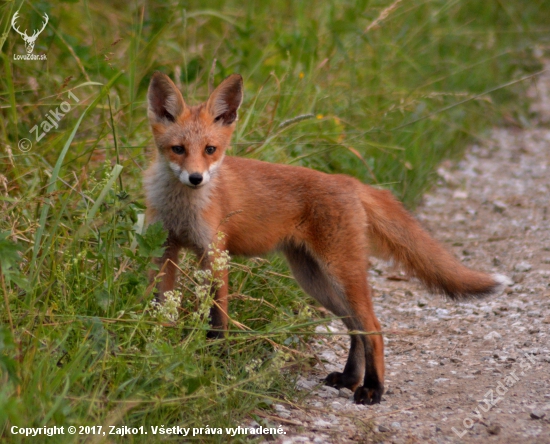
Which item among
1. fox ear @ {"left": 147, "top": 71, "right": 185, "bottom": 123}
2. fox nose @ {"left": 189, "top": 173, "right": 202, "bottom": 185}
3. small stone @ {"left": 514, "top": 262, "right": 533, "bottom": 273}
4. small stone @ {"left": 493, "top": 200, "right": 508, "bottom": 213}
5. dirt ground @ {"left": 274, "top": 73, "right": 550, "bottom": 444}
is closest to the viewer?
dirt ground @ {"left": 274, "top": 73, "right": 550, "bottom": 444}

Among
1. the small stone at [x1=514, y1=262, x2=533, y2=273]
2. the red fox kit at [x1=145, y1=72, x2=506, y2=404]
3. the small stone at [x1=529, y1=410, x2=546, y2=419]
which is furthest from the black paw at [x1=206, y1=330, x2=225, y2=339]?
the small stone at [x1=514, y1=262, x2=533, y2=273]

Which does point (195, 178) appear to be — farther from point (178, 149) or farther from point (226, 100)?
point (226, 100)

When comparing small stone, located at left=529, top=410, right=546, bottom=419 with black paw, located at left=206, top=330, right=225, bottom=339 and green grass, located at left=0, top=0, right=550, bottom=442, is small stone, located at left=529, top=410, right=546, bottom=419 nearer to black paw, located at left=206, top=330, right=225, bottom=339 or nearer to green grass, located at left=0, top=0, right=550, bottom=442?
green grass, located at left=0, top=0, right=550, bottom=442

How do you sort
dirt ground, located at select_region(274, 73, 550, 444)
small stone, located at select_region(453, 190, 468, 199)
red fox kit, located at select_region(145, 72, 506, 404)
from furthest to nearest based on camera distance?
small stone, located at select_region(453, 190, 468, 199) < red fox kit, located at select_region(145, 72, 506, 404) < dirt ground, located at select_region(274, 73, 550, 444)

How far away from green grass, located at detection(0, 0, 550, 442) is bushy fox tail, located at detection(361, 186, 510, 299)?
0.70 metres

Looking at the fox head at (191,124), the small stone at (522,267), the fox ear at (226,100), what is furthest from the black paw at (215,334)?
the small stone at (522,267)

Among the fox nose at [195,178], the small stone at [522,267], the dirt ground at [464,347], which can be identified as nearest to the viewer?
the dirt ground at [464,347]

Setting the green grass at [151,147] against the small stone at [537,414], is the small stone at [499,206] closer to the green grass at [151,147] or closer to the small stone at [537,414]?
the green grass at [151,147]

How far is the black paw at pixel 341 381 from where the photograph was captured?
4.15 metres

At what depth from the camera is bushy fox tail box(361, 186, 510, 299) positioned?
4.16 meters

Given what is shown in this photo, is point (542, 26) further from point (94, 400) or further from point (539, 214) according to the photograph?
point (94, 400)

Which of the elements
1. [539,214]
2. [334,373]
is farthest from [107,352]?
[539,214]

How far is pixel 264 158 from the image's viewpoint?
5.36m

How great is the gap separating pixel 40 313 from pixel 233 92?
1859 mm
